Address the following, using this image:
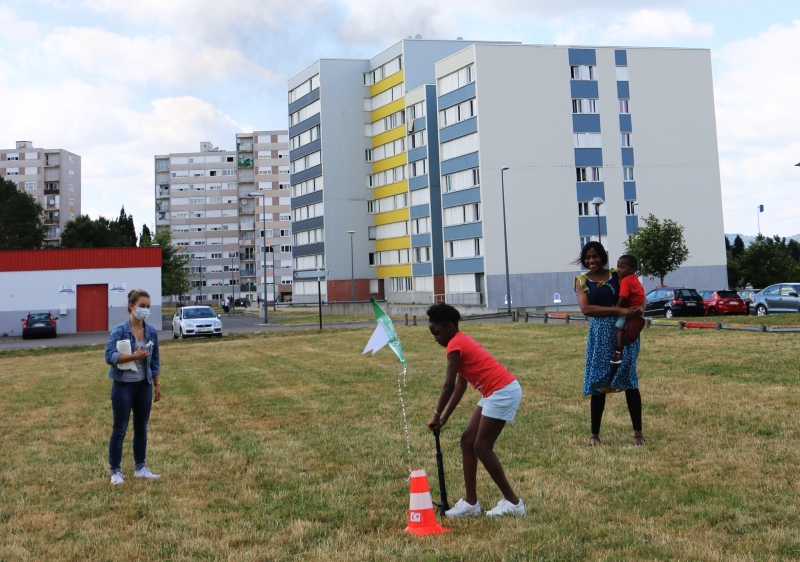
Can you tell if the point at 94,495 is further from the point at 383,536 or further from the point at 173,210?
the point at 173,210

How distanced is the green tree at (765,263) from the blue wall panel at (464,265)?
104 feet

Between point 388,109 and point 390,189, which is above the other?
point 388,109

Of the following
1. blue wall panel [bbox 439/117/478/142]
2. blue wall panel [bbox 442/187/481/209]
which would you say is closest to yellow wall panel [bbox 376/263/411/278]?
blue wall panel [bbox 442/187/481/209]

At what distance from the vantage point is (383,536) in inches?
211

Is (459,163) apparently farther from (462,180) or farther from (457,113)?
(457,113)

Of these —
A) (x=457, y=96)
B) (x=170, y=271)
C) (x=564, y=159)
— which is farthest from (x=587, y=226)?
(x=170, y=271)

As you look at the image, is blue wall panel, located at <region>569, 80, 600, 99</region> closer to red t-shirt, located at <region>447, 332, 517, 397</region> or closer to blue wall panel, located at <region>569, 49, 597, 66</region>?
blue wall panel, located at <region>569, 49, 597, 66</region>

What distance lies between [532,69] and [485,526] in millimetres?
57313

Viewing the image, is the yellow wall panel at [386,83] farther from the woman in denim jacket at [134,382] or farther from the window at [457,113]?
the woman in denim jacket at [134,382]

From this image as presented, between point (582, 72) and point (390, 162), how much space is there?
2092 centimetres

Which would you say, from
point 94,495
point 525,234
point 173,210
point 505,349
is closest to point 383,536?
point 94,495

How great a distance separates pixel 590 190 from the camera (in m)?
59.4

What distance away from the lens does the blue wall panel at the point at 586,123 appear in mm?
59562

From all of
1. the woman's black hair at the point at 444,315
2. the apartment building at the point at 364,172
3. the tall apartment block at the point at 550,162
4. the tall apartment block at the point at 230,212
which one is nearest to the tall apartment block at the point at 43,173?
the tall apartment block at the point at 230,212
